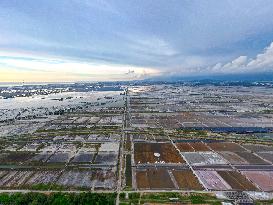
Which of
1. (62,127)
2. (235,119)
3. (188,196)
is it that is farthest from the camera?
(235,119)

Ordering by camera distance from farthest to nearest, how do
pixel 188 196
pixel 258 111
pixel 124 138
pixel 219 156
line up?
pixel 258 111 < pixel 124 138 < pixel 219 156 < pixel 188 196

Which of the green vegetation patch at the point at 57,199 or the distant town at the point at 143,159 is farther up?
the green vegetation patch at the point at 57,199

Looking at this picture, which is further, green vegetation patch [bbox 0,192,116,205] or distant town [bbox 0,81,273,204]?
distant town [bbox 0,81,273,204]

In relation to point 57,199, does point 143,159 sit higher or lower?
lower

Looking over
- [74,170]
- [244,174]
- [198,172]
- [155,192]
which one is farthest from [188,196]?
[74,170]

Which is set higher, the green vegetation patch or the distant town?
the green vegetation patch

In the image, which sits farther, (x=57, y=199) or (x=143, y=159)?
(x=143, y=159)

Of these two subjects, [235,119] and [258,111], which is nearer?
[235,119]

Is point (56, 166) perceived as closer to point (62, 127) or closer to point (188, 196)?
point (188, 196)

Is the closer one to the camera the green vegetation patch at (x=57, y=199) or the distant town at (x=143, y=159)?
the green vegetation patch at (x=57, y=199)

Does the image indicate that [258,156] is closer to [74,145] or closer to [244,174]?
[244,174]
